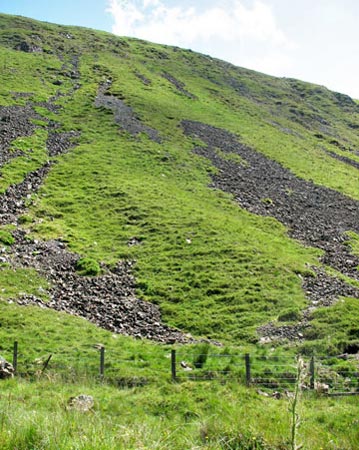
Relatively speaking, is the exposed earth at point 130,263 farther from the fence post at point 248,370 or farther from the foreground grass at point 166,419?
the foreground grass at point 166,419

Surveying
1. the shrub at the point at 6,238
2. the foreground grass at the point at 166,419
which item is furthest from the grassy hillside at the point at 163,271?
the shrub at the point at 6,238

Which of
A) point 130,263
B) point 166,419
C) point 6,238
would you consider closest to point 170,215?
point 130,263

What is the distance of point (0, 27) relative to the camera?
12544 cm

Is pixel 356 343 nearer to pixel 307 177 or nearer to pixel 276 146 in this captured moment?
pixel 307 177

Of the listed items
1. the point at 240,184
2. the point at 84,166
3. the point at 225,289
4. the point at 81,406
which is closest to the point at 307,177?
the point at 240,184

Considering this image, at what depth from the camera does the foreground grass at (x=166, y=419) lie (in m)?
6.14

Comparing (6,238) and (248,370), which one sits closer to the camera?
(248,370)

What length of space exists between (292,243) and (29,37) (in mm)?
106303

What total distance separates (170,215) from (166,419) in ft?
92.0

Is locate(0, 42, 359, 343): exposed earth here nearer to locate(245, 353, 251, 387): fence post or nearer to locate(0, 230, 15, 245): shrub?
locate(0, 230, 15, 245): shrub

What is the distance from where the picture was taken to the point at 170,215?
40.0 meters

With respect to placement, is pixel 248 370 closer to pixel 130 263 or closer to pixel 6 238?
pixel 130 263

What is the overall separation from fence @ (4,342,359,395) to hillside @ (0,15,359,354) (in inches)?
112

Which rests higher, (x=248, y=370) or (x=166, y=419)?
(x=248, y=370)
